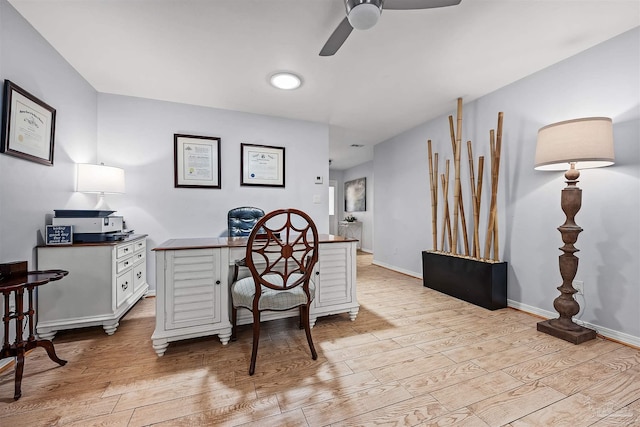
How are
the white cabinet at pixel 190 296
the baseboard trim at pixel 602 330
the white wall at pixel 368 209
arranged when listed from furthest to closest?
the white wall at pixel 368 209 < the baseboard trim at pixel 602 330 < the white cabinet at pixel 190 296

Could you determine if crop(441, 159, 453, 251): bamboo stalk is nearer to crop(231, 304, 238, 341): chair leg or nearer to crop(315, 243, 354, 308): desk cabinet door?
crop(315, 243, 354, 308): desk cabinet door

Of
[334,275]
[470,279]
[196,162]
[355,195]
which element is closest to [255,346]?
[334,275]

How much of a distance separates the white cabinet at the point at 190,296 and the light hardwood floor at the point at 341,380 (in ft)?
0.46

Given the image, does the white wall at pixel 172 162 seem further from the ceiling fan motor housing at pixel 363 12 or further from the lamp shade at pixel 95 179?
the ceiling fan motor housing at pixel 363 12

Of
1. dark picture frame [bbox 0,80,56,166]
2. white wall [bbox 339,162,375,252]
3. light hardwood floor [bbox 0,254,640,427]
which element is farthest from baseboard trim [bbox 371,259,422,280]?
dark picture frame [bbox 0,80,56,166]

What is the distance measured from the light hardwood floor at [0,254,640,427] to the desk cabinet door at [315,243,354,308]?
24cm

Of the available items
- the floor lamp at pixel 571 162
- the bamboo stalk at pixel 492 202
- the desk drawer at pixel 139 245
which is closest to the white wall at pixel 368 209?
the bamboo stalk at pixel 492 202

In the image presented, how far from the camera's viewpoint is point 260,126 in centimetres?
360

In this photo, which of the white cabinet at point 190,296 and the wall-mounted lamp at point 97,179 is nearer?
the white cabinet at point 190,296

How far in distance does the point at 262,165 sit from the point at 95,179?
1.74 meters

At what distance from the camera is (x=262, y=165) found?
11.8ft

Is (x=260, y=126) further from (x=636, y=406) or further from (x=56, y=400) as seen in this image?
(x=636, y=406)

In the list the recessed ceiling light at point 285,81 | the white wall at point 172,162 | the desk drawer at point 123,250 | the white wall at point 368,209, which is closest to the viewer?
Answer: the desk drawer at point 123,250

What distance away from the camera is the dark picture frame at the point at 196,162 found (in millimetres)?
3219
